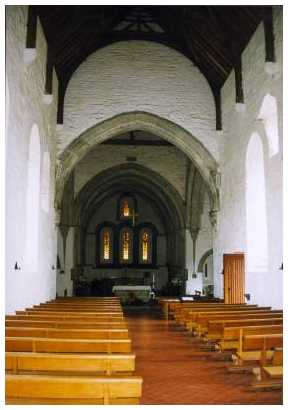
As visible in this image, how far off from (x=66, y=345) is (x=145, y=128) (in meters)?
12.3

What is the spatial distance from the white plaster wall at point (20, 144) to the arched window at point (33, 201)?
1.04ft

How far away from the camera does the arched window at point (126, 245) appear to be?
32653mm

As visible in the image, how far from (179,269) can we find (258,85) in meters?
15.3

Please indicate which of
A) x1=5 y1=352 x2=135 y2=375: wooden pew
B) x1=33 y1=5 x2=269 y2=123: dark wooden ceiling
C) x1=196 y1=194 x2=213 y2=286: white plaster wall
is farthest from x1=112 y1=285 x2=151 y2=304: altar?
x1=5 y1=352 x2=135 y2=375: wooden pew

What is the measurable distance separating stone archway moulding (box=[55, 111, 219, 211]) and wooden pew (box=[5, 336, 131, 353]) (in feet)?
35.4

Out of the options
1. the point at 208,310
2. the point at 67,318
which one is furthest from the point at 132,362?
the point at 208,310

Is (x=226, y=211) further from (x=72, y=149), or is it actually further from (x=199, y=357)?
(x=199, y=357)

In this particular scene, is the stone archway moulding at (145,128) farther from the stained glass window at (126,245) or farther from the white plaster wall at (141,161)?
the stained glass window at (126,245)

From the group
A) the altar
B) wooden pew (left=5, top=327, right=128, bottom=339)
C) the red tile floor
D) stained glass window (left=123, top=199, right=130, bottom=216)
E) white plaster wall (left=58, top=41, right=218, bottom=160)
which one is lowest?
the altar

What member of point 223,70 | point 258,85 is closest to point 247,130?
point 258,85

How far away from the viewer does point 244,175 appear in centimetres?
1393

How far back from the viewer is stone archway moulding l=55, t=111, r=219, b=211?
16.8m

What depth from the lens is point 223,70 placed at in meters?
16.0

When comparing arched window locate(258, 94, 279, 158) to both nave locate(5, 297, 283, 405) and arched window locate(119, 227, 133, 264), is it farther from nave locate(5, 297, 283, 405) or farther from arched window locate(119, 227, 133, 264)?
arched window locate(119, 227, 133, 264)
